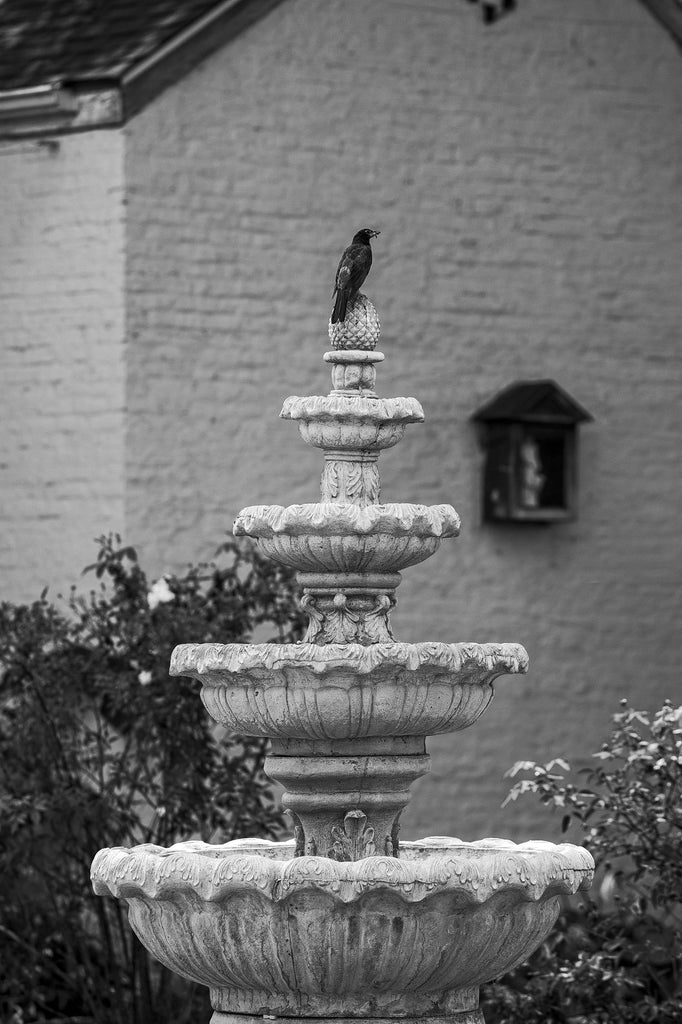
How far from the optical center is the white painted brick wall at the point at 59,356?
12734 millimetres

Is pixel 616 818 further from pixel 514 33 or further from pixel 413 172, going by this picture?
pixel 514 33

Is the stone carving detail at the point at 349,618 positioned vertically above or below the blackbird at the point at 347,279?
below

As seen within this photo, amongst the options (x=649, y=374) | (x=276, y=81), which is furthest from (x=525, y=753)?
(x=276, y=81)

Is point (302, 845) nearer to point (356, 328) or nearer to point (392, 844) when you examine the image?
point (392, 844)

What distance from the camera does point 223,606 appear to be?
10.8 m

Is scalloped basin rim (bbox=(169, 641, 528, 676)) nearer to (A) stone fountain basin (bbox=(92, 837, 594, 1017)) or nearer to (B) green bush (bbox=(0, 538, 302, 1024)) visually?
(A) stone fountain basin (bbox=(92, 837, 594, 1017))

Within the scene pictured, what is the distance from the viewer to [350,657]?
273 inches

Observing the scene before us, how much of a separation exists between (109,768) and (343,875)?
441 centimetres

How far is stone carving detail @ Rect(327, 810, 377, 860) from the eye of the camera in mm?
7379

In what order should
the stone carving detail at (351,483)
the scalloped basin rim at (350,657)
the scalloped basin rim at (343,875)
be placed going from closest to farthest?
the scalloped basin rim at (343,875) → the scalloped basin rim at (350,657) → the stone carving detail at (351,483)

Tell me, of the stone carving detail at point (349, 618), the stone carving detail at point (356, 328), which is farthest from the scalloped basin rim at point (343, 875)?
the stone carving detail at point (356, 328)

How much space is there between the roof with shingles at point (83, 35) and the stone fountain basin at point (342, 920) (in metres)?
6.74

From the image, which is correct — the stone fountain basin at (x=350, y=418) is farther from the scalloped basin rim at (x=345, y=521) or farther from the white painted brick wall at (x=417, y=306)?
the white painted brick wall at (x=417, y=306)

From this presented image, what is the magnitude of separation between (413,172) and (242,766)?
182 inches
